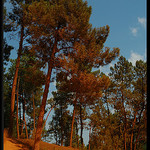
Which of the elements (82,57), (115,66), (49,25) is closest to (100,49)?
(82,57)

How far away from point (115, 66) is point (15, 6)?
11.2m

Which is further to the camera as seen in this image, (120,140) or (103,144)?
(120,140)

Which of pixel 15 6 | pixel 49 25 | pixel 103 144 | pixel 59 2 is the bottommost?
pixel 103 144

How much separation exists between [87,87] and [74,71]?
3.90ft

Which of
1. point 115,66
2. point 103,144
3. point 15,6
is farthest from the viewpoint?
point 115,66

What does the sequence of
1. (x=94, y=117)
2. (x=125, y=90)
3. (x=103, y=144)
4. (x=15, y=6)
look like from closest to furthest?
(x=15, y=6) → (x=103, y=144) → (x=125, y=90) → (x=94, y=117)

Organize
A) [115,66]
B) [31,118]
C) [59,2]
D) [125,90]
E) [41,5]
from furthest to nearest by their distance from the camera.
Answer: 1. [31,118]
2. [115,66]
3. [125,90]
4. [59,2]
5. [41,5]

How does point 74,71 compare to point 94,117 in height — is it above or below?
above

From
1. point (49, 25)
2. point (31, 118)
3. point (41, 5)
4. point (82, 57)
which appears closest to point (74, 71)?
point (82, 57)

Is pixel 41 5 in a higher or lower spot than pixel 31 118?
higher

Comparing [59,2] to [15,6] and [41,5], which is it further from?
[15,6]

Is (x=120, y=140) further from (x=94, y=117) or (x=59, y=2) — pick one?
(x=59, y=2)

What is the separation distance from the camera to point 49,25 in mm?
9570

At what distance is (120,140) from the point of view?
15289 mm
